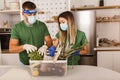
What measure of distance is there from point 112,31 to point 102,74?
2811 millimetres

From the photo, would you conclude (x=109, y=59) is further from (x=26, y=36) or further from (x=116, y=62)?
(x=26, y=36)

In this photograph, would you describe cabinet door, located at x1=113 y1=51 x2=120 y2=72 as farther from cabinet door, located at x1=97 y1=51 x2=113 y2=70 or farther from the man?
the man

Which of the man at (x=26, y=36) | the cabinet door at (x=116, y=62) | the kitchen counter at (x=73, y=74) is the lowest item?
the cabinet door at (x=116, y=62)

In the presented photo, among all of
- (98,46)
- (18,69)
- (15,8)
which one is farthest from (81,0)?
(18,69)

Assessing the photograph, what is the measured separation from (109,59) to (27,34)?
76.3 inches

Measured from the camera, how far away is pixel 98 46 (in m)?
3.84

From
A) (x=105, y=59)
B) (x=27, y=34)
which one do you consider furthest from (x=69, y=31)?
(x=105, y=59)

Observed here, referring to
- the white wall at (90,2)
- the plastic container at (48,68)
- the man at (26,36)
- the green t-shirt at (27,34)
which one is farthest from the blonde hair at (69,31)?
the white wall at (90,2)

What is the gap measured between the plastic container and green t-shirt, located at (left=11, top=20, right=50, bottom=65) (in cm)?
74

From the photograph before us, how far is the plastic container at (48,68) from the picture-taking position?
5.24 ft

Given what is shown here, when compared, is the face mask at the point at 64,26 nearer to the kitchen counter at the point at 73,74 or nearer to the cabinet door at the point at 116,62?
the kitchen counter at the point at 73,74

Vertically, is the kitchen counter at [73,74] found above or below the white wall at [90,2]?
below

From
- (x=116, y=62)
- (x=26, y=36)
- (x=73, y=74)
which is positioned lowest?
(x=116, y=62)

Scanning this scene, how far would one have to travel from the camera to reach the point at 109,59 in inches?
145
